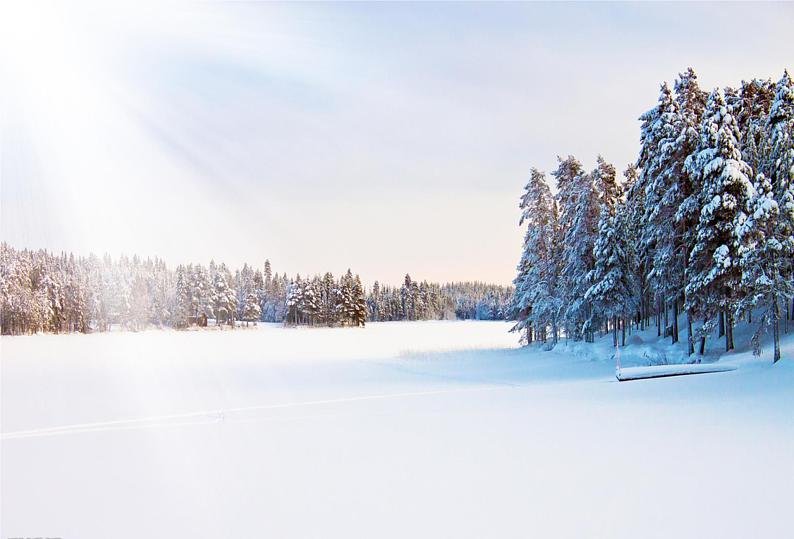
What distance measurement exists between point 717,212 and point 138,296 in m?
92.8

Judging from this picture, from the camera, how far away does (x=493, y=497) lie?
6.19 m

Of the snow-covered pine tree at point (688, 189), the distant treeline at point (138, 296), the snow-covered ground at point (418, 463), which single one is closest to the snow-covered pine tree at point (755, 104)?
the snow-covered pine tree at point (688, 189)

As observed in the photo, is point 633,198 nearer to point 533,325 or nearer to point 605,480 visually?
point 533,325

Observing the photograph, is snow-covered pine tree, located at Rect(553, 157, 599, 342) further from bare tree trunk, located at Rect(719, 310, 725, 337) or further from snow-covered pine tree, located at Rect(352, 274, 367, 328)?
snow-covered pine tree, located at Rect(352, 274, 367, 328)

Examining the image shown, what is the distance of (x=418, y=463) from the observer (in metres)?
7.75

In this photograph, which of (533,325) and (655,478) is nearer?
(655,478)

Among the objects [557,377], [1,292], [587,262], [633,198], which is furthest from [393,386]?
[1,292]

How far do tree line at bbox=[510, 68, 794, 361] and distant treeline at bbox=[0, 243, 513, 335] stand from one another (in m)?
41.8

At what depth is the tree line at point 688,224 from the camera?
20.2m

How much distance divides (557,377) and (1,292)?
78478 mm

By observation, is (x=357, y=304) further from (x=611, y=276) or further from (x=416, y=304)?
(x=611, y=276)

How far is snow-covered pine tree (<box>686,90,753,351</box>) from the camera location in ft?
66.8

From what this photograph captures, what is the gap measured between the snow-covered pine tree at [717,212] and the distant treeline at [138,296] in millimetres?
55621

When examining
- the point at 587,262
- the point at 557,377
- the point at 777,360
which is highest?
the point at 587,262
